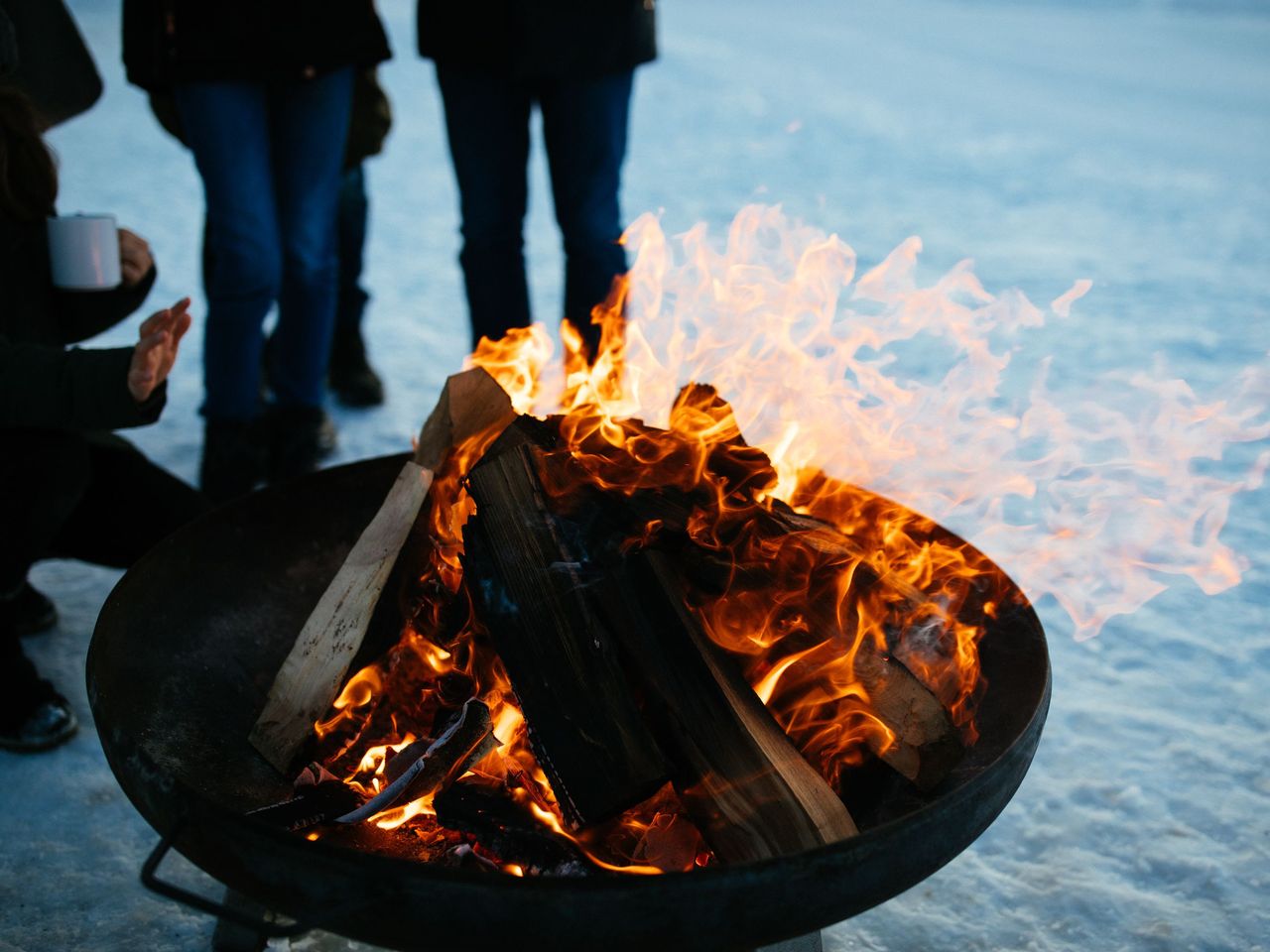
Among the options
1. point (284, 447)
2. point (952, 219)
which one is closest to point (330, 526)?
point (284, 447)

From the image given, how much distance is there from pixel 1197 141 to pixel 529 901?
8685 mm

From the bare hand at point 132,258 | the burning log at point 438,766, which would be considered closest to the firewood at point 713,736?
the burning log at point 438,766

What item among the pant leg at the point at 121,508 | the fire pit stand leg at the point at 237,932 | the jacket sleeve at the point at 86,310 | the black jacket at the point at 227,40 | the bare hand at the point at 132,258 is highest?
the black jacket at the point at 227,40

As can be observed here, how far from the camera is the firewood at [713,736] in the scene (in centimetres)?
→ 139

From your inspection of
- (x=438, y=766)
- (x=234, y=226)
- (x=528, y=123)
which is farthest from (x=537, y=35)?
(x=438, y=766)

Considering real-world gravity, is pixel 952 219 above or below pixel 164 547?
below

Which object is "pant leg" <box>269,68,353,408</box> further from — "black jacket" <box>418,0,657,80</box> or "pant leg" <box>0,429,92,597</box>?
"pant leg" <box>0,429,92,597</box>

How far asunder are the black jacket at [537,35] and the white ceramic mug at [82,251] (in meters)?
1.17

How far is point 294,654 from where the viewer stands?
5.87 ft

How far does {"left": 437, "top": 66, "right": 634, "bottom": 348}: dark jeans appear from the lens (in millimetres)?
3133

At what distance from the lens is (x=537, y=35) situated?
296 centimetres

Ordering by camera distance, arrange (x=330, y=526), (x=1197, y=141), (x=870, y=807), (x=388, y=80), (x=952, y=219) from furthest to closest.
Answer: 1. (x=388, y=80)
2. (x=1197, y=141)
3. (x=952, y=219)
4. (x=330, y=526)
5. (x=870, y=807)

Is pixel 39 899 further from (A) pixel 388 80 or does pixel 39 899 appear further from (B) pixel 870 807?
(A) pixel 388 80

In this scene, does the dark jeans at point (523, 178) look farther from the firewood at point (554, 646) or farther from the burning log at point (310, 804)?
the burning log at point (310, 804)
